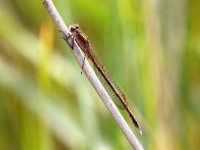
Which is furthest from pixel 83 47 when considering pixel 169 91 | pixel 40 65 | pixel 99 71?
pixel 169 91

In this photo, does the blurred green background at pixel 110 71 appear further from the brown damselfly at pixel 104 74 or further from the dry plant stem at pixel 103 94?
the dry plant stem at pixel 103 94

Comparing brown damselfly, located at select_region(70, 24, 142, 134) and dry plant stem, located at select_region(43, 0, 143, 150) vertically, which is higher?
brown damselfly, located at select_region(70, 24, 142, 134)

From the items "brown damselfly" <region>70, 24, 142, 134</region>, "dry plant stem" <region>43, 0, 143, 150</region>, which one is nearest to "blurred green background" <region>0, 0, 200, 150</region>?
"brown damselfly" <region>70, 24, 142, 134</region>

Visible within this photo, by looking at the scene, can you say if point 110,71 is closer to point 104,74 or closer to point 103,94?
point 104,74

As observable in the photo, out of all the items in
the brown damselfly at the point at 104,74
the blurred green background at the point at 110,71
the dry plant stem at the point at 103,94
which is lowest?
the dry plant stem at the point at 103,94

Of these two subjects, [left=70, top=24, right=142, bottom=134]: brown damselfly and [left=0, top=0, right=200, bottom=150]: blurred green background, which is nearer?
[left=70, top=24, right=142, bottom=134]: brown damselfly

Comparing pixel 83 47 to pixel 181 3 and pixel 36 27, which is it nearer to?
pixel 181 3

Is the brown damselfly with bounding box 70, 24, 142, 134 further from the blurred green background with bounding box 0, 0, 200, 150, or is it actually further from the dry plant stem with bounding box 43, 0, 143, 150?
the blurred green background with bounding box 0, 0, 200, 150

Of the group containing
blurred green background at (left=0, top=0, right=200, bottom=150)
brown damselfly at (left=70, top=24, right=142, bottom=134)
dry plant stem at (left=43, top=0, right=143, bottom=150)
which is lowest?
dry plant stem at (left=43, top=0, right=143, bottom=150)

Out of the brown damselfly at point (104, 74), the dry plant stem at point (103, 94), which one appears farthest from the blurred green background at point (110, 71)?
the dry plant stem at point (103, 94)

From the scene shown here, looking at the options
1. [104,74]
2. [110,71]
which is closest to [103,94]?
[104,74]
